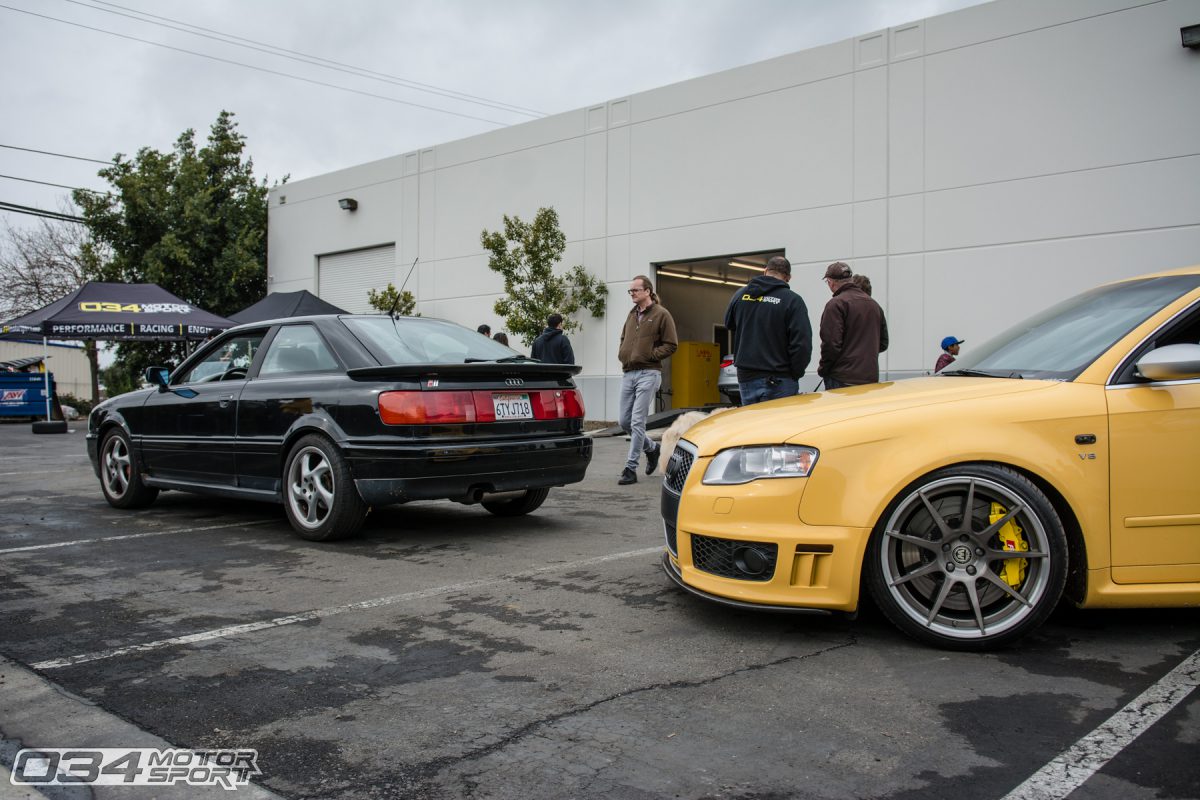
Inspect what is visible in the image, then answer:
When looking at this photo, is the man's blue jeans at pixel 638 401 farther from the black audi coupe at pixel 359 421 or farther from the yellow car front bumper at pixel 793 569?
the yellow car front bumper at pixel 793 569

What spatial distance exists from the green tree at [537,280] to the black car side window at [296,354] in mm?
11579

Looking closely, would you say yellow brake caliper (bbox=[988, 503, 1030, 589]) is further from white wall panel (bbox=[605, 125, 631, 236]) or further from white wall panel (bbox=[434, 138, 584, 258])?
white wall panel (bbox=[434, 138, 584, 258])

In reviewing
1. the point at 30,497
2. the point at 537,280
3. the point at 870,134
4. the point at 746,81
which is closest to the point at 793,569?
the point at 30,497

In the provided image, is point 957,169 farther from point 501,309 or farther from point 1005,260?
point 501,309

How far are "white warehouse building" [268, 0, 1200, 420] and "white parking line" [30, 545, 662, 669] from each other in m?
9.78

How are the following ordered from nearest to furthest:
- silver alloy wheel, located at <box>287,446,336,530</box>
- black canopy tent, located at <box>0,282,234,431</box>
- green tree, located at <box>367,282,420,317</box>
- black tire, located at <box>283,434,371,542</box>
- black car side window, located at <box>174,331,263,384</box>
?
black tire, located at <box>283,434,371,542</box>, silver alloy wheel, located at <box>287,446,336,530</box>, black car side window, located at <box>174,331,263,384</box>, black canopy tent, located at <box>0,282,234,431</box>, green tree, located at <box>367,282,420,317</box>

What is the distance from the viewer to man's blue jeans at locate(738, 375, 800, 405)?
670 centimetres

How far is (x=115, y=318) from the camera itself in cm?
1745

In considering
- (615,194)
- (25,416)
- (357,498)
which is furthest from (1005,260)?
(25,416)

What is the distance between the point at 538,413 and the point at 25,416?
21744 mm

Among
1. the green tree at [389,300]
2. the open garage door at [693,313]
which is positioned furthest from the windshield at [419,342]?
the green tree at [389,300]

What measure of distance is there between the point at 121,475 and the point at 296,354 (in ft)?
7.79

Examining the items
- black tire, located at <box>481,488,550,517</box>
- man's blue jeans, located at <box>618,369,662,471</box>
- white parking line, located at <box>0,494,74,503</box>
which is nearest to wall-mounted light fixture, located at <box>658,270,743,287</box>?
man's blue jeans, located at <box>618,369,662,471</box>

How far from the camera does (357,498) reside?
5.42 metres
